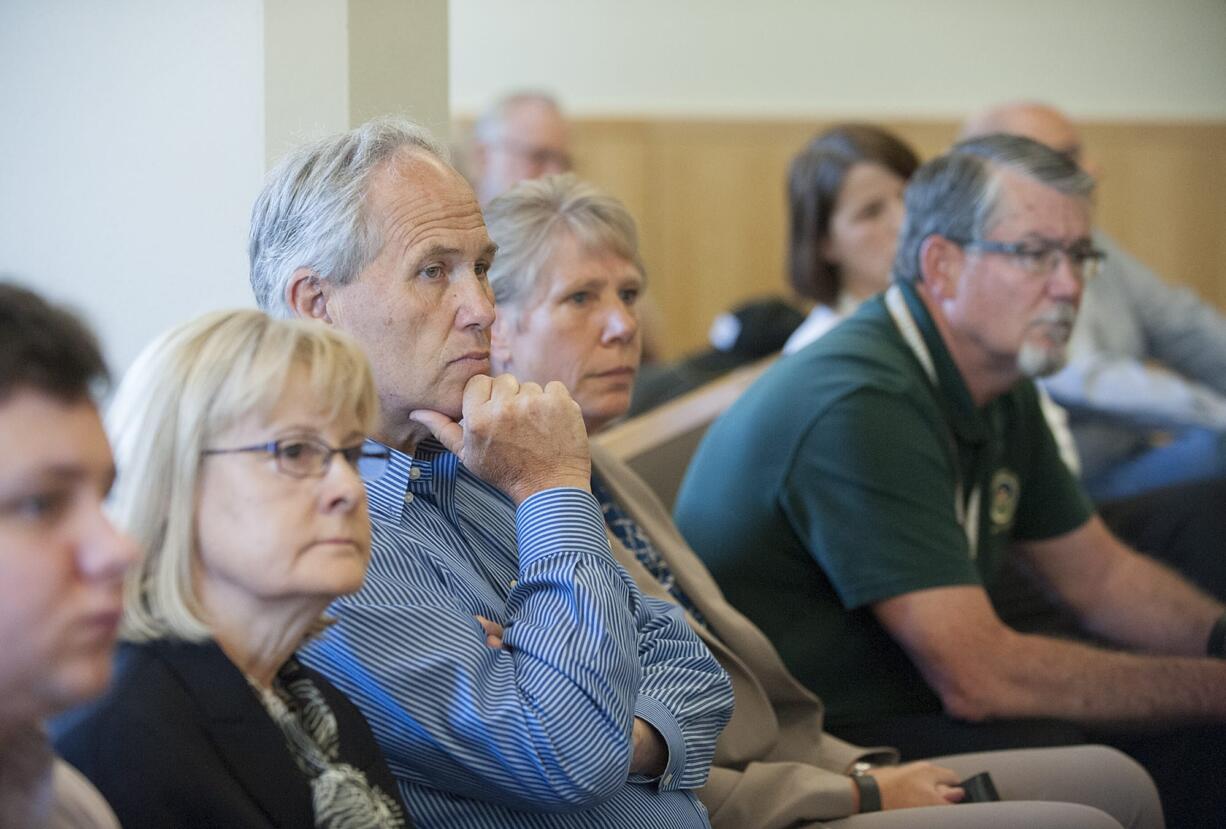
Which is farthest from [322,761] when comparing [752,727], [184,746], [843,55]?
[843,55]

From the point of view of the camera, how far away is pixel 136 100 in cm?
194

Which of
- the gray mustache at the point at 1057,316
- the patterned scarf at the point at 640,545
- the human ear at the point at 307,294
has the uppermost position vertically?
the human ear at the point at 307,294

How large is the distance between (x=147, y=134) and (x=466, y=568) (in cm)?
87

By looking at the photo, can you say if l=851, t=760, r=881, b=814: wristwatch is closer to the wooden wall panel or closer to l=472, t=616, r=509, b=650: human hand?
l=472, t=616, r=509, b=650: human hand

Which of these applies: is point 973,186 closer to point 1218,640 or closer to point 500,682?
A: point 1218,640

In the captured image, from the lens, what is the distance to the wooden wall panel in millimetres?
6402

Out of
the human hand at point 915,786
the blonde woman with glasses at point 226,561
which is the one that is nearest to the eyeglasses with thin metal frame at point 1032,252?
the human hand at point 915,786

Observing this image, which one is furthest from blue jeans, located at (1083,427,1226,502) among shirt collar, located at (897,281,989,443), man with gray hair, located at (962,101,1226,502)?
shirt collar, located at (897,281,989,443)

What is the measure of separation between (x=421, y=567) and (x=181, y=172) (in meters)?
0.83

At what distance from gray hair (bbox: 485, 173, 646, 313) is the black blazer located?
1097 millimetres

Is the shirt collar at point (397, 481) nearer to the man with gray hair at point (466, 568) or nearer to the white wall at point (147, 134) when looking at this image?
the man with gray hair at point (466, 568)

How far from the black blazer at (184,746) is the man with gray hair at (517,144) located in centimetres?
338

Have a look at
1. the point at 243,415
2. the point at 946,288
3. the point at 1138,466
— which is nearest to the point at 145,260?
the point at 243,415

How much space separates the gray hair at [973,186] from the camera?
2441mm
